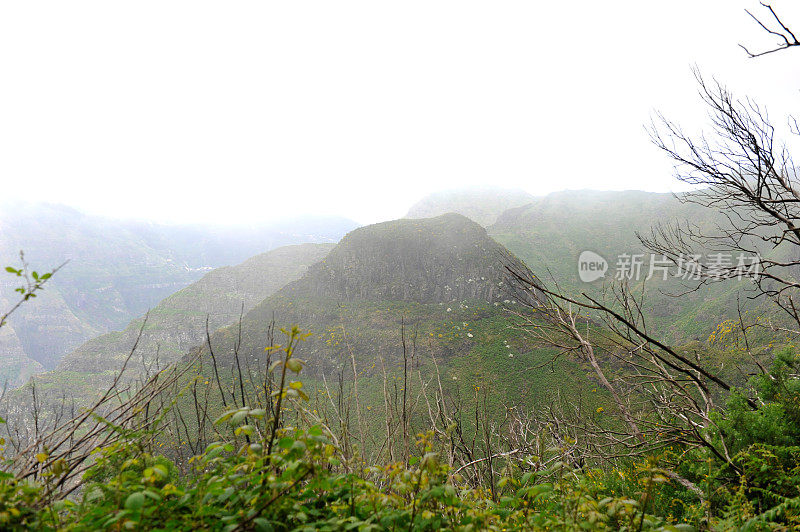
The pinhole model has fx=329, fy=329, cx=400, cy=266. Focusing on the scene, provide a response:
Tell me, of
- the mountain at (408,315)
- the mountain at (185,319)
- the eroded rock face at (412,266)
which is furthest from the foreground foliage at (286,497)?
the mountain at (185,319)

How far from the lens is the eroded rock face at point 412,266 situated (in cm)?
3466

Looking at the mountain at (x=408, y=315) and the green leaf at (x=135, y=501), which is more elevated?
the green leaf at (x=135, y=501)

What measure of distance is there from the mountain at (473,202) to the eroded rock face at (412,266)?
70.7 meters

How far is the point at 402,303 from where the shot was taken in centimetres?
3459

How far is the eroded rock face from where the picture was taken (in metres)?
34.7

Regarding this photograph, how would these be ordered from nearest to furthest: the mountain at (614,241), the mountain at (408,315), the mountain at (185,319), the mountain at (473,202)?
1. the mountain at (408,315)
2. the mountain at (614,241)
3. the mountain at (185,319)
4. the mountain at (473,202)

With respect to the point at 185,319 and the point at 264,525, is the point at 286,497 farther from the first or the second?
the point at 185,319

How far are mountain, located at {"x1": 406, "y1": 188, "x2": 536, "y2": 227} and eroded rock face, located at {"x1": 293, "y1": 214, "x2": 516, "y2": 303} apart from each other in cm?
7074

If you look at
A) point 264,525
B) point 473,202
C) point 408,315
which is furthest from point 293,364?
point 473,202

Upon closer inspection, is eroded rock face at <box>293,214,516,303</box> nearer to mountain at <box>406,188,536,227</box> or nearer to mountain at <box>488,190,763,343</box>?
mountain at <box>488,190,763,343</box>

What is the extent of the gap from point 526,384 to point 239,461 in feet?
75.8

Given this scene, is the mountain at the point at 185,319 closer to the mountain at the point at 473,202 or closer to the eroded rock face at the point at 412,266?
the eroded rock face at the point at 412,266

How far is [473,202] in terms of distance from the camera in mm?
120938

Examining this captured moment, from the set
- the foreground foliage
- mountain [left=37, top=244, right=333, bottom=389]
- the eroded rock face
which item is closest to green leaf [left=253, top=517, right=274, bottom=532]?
the foreground foliage
